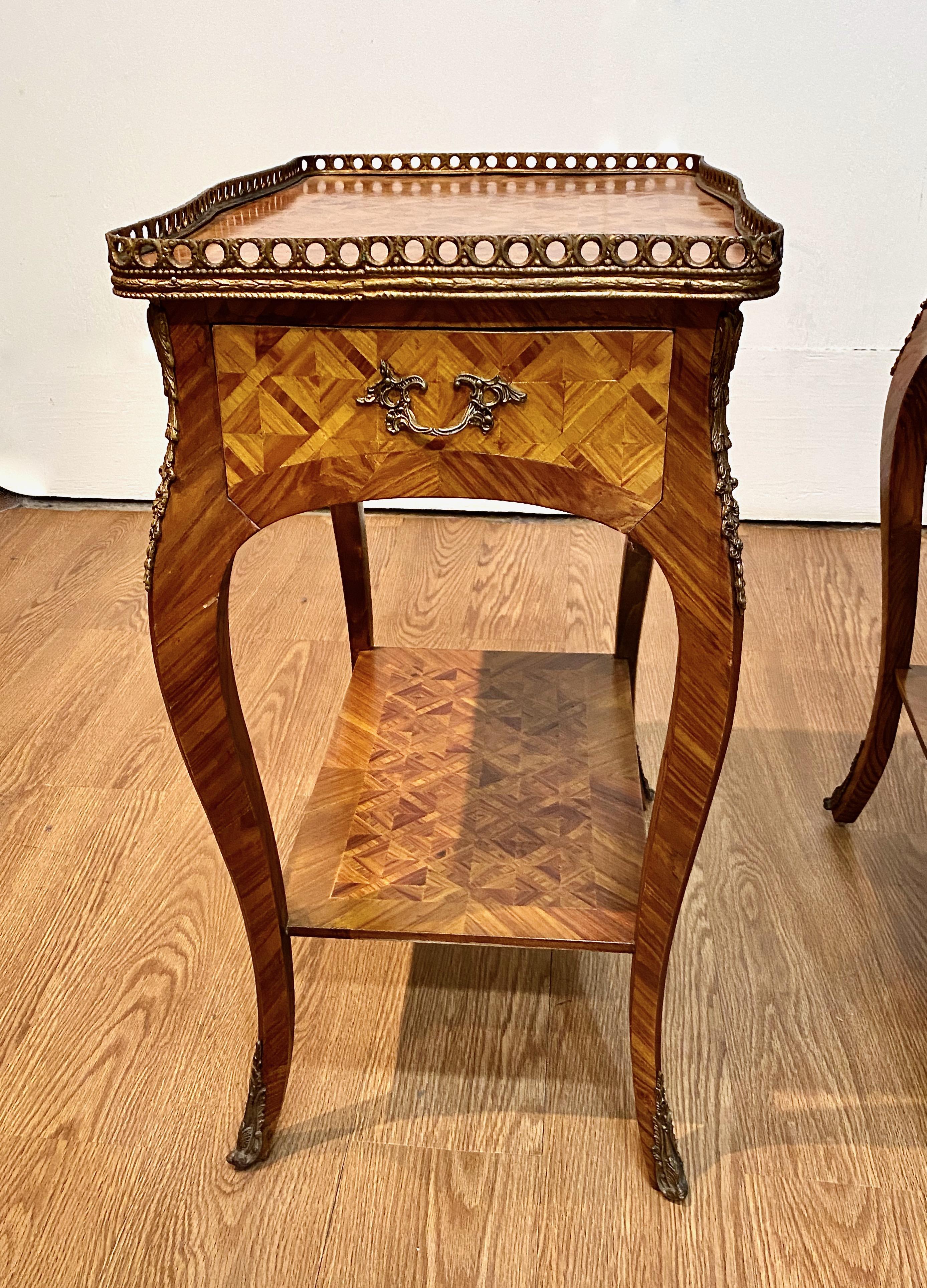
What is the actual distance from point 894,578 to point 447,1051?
28.3 inches

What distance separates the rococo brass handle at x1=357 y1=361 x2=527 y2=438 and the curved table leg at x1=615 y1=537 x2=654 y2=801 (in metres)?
0.60

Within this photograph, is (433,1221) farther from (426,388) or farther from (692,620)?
(426,388)

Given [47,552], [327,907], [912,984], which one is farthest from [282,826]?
[47,552]

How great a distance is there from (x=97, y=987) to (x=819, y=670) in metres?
1.17

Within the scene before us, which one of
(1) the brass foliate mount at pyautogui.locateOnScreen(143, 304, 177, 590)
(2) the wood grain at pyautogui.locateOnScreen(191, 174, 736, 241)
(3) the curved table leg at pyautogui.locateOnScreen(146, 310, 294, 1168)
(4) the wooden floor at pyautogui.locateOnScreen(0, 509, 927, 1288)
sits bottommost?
(4) the wooden floor at pyautogui.locateOnScreen(0, 509, 927, 1288)

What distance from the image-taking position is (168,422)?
76 cm

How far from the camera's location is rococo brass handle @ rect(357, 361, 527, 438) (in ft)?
2.38

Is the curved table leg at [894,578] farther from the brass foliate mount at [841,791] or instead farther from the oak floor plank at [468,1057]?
the oak floor plank at [468,1057]

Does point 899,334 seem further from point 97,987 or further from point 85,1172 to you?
point 85,1172

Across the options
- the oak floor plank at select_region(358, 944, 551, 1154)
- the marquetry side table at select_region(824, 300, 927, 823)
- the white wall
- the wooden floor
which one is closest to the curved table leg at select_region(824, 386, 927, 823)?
the marquetry side table at select_region(824, 300, 927, 823)

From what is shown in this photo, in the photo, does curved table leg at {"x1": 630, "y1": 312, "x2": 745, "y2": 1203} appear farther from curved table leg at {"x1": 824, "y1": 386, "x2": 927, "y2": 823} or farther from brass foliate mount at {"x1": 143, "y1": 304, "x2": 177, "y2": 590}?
curved table leg at {"x1": 824, "y1": 386, "x2": 927, "y2": 823}

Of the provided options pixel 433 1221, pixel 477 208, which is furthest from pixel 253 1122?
pixel 477 208

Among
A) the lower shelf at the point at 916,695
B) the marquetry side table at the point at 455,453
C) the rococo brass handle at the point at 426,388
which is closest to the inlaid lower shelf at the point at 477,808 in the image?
the marquetry side table at the point at 455,453

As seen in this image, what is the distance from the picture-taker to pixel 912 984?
1.19 m
